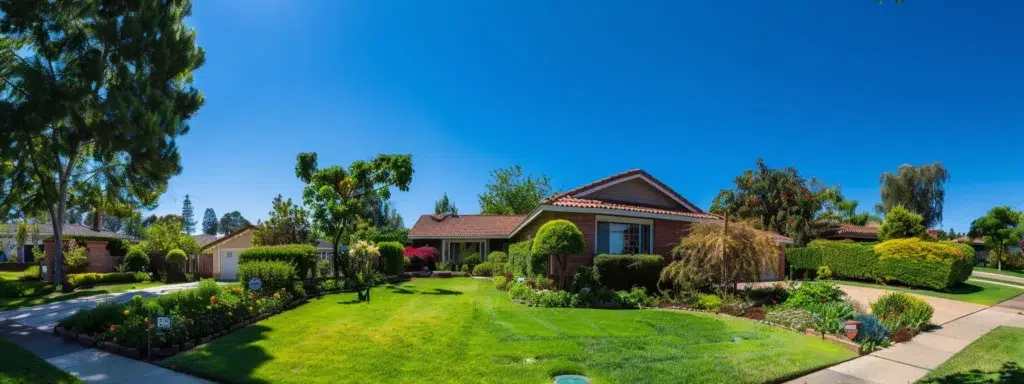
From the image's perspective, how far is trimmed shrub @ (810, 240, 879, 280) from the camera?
21078 millimetres

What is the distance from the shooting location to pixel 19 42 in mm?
11789

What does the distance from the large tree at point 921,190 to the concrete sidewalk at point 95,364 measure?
51.9 meters

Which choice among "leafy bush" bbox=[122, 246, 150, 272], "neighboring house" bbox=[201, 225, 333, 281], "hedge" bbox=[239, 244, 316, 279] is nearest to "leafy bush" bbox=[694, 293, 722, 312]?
"hedge" bbox=[239, 244, 316, 279]

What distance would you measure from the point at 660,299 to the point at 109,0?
50.3 ft

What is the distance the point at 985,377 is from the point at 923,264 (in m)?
14.8

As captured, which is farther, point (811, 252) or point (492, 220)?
point (492, 220)

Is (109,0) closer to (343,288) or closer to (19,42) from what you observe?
(19,42)

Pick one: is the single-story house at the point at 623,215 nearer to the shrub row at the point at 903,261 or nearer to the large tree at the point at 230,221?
the shrub row at the point at 903,261

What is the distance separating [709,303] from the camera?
1271cm

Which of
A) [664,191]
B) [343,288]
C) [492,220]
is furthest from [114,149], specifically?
[492,220]

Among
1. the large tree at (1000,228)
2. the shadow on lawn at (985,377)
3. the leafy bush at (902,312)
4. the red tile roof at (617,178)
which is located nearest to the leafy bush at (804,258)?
the red tile roof at (617,178)

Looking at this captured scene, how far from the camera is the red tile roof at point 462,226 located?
101 ft

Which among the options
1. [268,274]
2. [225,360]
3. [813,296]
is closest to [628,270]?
[813,296]

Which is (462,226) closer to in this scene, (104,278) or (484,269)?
(484,269)
